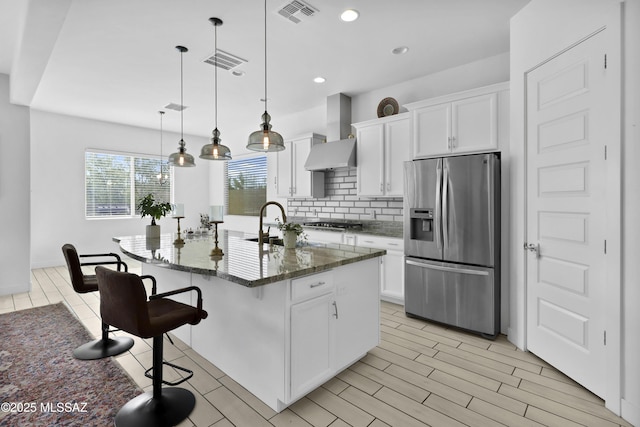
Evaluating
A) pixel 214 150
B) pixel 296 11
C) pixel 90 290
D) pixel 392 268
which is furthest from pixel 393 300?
pixel 296 11

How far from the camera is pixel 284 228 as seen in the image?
106 inches

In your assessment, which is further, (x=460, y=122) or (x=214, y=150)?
(x=460, y=122)

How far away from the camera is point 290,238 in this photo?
268cm

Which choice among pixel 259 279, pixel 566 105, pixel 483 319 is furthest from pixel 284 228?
pixel 566 105

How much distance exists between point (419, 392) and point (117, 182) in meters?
7.09

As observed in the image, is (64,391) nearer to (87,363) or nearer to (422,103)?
(87,363)

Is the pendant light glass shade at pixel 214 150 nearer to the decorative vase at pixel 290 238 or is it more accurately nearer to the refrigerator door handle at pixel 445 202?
the decorative vase at pixel 290 238

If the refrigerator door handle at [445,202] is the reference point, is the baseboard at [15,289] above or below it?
below

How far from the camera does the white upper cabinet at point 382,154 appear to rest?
13.5 feet

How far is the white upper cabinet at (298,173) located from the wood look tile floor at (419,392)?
285 cm

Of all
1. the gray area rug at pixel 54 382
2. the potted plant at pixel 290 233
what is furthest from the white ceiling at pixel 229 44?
the gray area rug at pixel 54 382

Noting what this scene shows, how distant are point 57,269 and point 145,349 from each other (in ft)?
14.6

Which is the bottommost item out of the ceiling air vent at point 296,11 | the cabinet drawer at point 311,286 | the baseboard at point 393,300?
the baseboard at point 393,300

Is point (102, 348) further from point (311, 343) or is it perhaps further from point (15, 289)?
point (15, 289)
